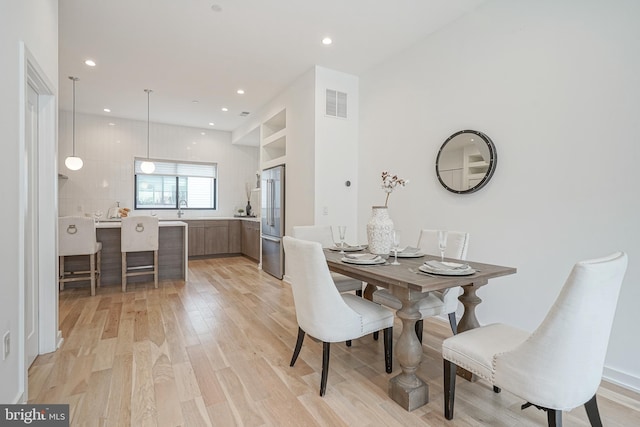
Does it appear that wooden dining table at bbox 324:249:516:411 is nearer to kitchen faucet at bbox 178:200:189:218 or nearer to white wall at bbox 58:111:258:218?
kitchen faucet at bbox 178:200:189:218

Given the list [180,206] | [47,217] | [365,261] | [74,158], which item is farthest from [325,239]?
[180,206]

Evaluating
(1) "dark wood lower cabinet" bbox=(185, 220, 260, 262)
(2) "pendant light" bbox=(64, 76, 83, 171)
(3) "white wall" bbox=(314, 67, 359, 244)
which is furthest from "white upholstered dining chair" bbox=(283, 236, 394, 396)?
(2) "pendant light" bbox=(64, 76, 83, 171)

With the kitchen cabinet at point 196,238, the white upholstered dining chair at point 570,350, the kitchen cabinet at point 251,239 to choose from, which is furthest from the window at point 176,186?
the white upholstered dining chair at point 570,350

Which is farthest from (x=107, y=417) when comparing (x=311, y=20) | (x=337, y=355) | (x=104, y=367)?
(x=311, y=20)

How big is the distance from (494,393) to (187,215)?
22.4 ft

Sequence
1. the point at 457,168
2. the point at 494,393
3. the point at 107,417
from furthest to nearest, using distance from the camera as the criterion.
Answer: the point at 457,168, the point at 494,393, the point at 107,417

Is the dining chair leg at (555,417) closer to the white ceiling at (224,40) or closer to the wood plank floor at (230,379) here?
the wood plank floor at (230,379)

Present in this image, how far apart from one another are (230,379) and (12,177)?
1722 millimetres

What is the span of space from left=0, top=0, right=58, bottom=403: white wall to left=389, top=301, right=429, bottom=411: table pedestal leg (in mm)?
2044

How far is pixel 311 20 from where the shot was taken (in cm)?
311

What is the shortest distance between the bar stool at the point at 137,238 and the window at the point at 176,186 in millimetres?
2914

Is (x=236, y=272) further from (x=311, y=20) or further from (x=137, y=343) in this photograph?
(x=311, y=20)

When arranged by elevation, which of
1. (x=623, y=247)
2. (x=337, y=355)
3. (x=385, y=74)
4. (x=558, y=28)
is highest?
(x=385, y=74)

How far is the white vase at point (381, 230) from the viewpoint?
2.43 meters
